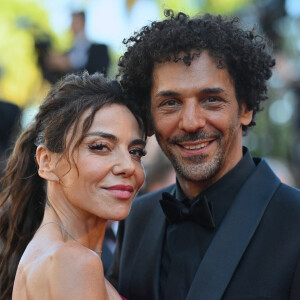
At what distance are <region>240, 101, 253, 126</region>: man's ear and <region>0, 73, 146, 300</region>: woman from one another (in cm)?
66

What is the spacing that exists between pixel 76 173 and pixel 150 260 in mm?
733

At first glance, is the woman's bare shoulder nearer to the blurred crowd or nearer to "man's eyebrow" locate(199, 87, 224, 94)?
"man's eyebrow" locate(199, 87, 224, 94)

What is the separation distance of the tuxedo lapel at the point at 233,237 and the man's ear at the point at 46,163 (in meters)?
0.95

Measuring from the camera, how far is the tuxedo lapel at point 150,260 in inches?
129

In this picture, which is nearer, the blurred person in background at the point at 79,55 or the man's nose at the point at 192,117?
the man's nose at the point at 192,117

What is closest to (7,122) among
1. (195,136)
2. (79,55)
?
(79,55)

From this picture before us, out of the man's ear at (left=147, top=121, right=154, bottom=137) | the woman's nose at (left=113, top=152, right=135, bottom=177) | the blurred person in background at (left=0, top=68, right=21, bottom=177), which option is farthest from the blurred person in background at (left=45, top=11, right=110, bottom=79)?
the woman's nose at (left=113, top=152, right=135, bottom=177)

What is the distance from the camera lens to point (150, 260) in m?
3.38

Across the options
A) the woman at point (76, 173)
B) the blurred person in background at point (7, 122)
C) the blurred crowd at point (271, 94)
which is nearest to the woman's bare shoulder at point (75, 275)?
the woman at point (76, 173)

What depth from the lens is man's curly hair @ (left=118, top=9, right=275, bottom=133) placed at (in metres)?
3.37

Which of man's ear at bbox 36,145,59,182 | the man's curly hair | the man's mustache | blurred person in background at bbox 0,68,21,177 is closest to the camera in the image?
man's ear at bbox 36,145,59,182

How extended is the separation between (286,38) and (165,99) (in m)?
7.21

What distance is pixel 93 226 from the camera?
10.6 ft

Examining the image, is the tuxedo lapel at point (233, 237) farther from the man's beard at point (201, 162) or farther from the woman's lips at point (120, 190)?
the woman's lips at point (120, 190)
